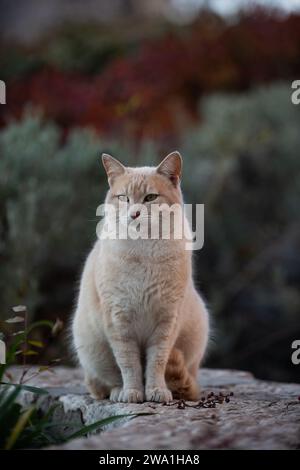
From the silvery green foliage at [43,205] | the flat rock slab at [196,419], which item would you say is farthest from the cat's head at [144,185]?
the silvery green foliage at [43,205]

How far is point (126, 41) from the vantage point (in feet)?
33.6

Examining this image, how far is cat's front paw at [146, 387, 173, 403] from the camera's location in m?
2.72

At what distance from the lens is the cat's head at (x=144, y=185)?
278cm

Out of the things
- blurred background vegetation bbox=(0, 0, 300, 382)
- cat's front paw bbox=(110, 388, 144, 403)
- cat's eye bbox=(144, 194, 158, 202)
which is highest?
blurred background vegetation bbox=(0, 0, 300, 382)

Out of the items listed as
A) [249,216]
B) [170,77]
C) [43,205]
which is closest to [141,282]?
[43,205]

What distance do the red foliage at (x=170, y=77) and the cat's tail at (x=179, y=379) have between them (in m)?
4.37

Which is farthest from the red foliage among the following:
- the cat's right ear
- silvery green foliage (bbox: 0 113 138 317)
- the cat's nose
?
the cat's nose

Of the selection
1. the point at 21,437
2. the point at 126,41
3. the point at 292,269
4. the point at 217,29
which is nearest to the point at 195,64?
the point at 217,29

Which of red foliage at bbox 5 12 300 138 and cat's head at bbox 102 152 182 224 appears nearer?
cat's head at bbox 102 152 182 224

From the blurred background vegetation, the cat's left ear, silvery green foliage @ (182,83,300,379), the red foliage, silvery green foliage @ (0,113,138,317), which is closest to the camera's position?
the cat's left ear

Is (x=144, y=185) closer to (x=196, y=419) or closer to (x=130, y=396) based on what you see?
(x=130, y=396)

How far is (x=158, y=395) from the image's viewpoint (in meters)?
2.72

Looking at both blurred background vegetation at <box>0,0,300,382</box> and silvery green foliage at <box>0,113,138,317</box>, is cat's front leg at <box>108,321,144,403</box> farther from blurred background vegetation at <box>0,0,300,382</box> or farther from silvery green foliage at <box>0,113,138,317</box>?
silvery green foliage at <box>0,113,138,317</box>

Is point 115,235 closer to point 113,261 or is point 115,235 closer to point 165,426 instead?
point 113,261
